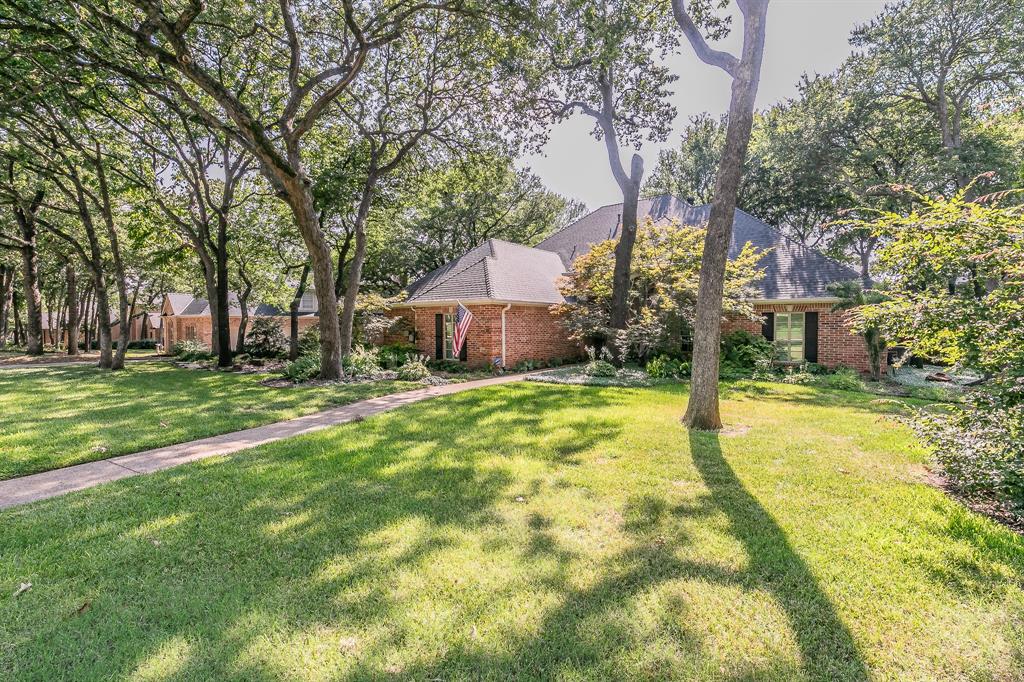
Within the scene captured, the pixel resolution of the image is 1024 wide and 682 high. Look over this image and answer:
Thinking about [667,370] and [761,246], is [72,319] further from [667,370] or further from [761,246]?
Answer: [761,246]

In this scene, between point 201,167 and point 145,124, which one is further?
point 201,167

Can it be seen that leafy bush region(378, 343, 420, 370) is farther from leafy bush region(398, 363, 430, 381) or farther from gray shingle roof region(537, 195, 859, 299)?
gray shingle roof region(537, 195, 859, 299)

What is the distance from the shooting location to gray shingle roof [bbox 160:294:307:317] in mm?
28625

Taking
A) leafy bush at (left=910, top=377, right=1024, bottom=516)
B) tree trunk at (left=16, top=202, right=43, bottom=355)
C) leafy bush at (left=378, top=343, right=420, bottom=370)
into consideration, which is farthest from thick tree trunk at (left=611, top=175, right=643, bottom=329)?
tree trunk at (left=16, top=202, right=43, bottom=355)

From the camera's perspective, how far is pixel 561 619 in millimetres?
2350

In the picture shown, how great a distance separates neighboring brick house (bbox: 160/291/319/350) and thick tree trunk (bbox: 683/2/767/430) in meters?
24.8

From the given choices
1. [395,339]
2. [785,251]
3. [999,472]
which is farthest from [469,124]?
[999,472]

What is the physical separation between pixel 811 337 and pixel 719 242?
9.57m

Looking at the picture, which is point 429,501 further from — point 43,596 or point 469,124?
point 469,124

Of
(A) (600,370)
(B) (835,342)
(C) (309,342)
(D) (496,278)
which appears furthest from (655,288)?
(C) (309,342)

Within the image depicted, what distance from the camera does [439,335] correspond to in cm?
1636

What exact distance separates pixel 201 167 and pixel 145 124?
1.71 meters

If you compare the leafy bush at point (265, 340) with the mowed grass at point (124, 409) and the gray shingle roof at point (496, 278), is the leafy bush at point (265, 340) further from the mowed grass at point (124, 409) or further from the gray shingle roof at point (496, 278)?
the gray shingle roof at point (496, 278)

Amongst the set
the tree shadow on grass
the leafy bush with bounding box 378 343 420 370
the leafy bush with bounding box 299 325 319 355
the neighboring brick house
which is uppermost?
the neighboring brick house
